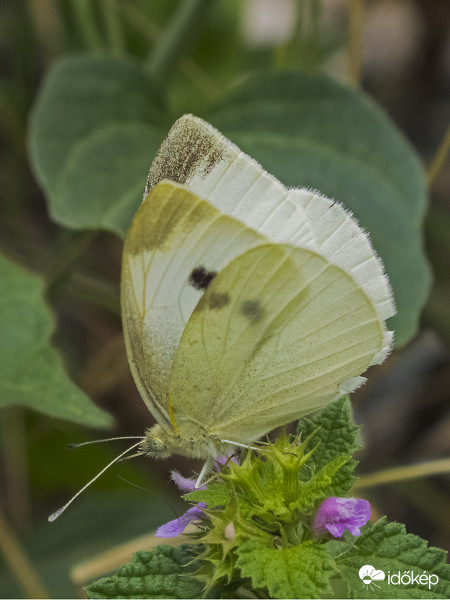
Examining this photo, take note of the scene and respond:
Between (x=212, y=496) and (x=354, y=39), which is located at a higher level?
(x=354, y=39)

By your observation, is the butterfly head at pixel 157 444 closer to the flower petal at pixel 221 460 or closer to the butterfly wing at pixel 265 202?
the flower petal at pixel 221 460

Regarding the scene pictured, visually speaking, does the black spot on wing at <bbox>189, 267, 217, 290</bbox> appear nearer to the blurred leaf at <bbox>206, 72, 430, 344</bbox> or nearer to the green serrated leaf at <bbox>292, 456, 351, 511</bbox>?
the green serrated leaf at <bbox>292, 456, 351, 511</bbox>

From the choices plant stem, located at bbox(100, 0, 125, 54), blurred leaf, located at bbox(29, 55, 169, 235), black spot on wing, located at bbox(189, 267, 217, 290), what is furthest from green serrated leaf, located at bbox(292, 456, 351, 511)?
plant stem, located at bbox(100, 0, 125, 54)

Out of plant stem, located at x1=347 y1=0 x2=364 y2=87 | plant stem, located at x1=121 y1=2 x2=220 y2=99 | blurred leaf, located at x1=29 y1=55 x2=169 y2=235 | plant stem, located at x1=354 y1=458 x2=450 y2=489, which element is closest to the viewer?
plant stem, located at x1=354 y1=458 x2=450 y2=489

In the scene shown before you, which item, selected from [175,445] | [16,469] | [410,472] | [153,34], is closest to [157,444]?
[175,445]

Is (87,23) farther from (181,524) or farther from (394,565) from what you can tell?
(394,565)

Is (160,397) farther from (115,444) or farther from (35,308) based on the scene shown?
(115,444)
